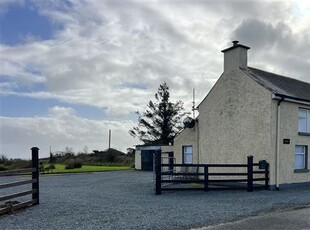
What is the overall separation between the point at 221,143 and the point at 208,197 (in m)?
6.18

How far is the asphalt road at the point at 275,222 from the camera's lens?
348 inches

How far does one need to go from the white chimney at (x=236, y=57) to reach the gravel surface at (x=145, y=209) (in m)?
7.31

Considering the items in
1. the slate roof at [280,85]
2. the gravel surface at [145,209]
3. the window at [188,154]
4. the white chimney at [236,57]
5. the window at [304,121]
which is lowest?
the gravel surface at [145,209]

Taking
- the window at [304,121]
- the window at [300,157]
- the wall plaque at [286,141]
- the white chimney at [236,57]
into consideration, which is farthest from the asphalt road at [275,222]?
the white chimney at [236,57]

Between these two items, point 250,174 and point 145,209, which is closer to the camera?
point 145,209

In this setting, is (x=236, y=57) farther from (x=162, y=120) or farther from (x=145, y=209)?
(x=162, y=120)

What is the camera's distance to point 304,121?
1981 centimetres

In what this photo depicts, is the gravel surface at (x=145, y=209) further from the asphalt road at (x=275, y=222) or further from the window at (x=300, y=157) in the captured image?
the window at (x=300, y=157)

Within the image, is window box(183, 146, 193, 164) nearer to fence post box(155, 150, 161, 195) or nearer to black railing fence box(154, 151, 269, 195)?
black railing fence box(154, 151, 269, 195)

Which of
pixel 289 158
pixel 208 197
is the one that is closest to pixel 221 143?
pixel 289 158

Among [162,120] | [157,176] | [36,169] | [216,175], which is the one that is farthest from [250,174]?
[162,120]

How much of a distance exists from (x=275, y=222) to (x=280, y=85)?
41.1ft

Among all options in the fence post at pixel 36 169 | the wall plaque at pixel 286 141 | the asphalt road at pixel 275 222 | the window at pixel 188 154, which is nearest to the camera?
the asphalt road at pixel 275 222

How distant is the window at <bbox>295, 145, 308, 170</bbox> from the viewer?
19.4m
